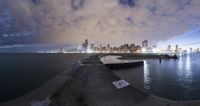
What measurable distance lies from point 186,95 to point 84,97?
1332 cm

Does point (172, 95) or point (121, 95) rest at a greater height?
point (121, 95)

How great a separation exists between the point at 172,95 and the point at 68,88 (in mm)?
12120

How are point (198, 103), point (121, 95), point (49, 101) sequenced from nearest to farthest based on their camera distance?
point (198, 103) < point (49, 101) < point (121, 95)

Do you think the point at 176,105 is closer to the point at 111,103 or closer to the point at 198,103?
the point at 198,103

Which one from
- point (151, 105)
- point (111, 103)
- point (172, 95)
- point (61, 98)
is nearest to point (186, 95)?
point (172, 95)

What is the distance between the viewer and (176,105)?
988 centimetres

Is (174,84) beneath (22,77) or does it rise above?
beneath

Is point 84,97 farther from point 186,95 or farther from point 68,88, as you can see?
point 186,95

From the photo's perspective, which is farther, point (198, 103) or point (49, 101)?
point (49, 101)

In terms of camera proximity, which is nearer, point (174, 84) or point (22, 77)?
point (174, 84)

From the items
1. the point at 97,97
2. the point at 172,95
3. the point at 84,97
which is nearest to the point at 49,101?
the point at 84,97

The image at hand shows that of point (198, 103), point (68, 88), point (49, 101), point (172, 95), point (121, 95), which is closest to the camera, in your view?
point (198, 103)

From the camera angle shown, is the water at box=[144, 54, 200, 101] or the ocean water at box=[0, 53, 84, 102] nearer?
the water at box=[144, 54, 200, 101]

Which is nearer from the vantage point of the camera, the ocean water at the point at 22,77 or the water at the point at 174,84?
the water at the point at 174,84
